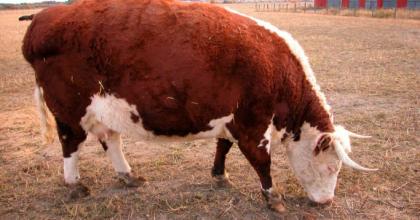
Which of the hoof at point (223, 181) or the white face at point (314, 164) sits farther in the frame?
the hoof at point (223, 181)

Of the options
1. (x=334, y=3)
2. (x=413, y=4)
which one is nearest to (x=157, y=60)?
(x=413, y=4)

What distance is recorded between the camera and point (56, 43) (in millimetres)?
4074

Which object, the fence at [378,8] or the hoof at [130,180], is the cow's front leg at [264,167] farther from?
the fence at [378,8]

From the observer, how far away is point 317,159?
13.9 ft

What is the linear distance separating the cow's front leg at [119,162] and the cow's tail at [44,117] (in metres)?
0.65

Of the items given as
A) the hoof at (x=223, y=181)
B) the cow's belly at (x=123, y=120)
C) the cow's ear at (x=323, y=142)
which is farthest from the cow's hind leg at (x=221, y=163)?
the cow's ear at (x=323, y=142)

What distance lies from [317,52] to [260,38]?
1107cm

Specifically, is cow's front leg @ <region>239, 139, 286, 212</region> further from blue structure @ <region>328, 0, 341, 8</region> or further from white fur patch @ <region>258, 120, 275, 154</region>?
→ blue structure @ <region>328, 0, 341, 8</region>

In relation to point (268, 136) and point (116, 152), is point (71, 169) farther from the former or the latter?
point (268, 136)

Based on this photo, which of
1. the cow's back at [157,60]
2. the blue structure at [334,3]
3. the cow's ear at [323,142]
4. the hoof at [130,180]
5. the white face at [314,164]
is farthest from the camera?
the blue structure at [334,3]

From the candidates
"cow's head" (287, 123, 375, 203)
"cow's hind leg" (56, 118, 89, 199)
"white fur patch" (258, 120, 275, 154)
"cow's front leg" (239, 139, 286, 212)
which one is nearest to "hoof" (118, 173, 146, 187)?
"cow's hind leg" (56, 118, 89, 199)

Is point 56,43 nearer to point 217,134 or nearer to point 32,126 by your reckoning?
point 217,134

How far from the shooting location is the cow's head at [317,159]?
13.4 feet

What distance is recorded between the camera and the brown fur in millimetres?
3896
